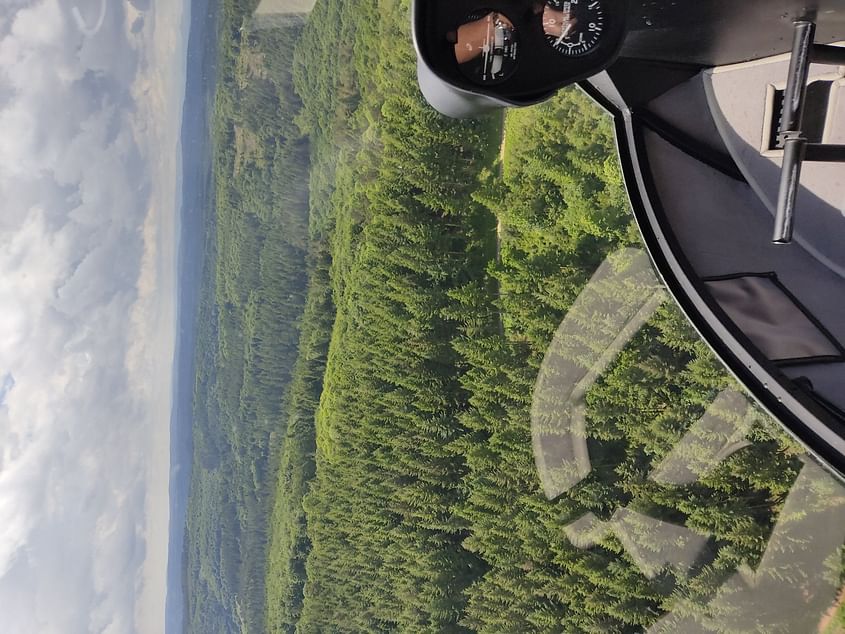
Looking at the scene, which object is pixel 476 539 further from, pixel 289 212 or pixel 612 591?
pixel 289 212

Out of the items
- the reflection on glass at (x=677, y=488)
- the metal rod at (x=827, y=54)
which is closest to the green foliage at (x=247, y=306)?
the reflection on glass at (x=677, y=488)

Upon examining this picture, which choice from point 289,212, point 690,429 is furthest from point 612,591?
point 289,212

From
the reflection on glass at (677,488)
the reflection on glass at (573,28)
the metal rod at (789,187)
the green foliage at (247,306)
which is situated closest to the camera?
the metal rod at (789,187)

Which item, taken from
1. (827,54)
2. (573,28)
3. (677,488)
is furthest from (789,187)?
(677,488)

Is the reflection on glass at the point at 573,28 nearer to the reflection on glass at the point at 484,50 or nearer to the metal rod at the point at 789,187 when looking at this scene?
the reflection on glass at the point at 484,50

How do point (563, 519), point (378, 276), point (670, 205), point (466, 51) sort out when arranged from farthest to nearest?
point (378, 276)
point (563, 519)
point (670, 205)
point (466, 51)

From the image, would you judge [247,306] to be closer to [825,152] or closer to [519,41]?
[519,41]
